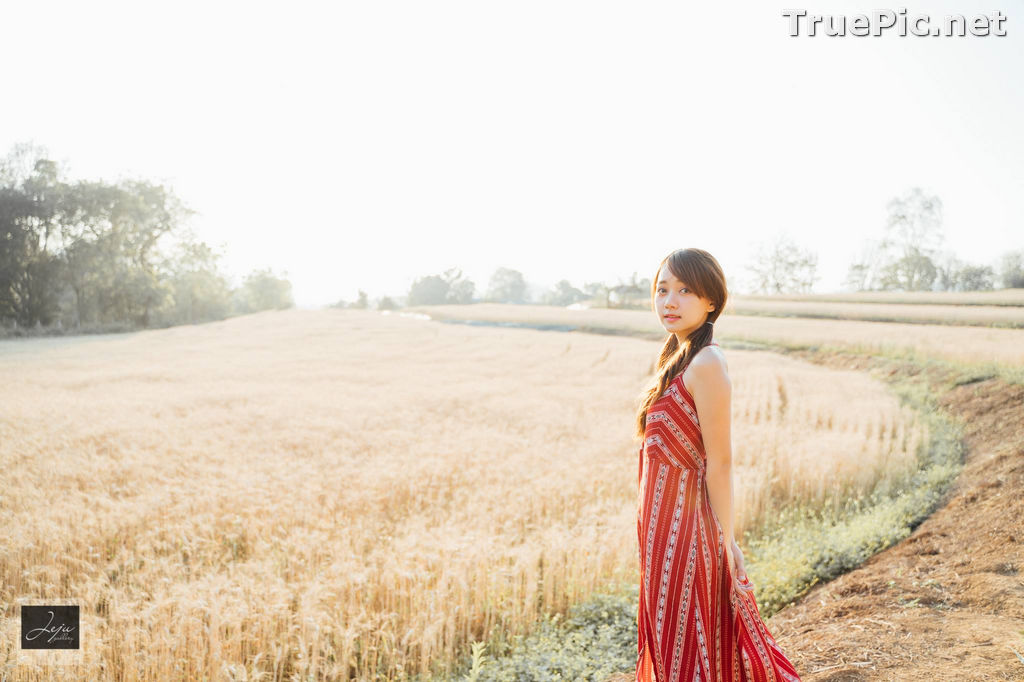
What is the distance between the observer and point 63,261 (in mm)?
27828

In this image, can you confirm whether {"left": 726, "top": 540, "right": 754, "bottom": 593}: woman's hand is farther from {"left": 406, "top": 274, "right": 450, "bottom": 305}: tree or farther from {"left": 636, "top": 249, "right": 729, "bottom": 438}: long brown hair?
{"left": 406, "top": 274, "right": 450, "bottom": 305}: tree

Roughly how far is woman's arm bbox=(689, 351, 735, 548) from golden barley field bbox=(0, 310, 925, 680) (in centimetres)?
306

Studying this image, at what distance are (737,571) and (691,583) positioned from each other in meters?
0.28

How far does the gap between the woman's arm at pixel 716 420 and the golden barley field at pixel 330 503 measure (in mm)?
3063

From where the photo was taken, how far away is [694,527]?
2.54m

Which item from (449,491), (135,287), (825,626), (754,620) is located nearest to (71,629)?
(449,491)

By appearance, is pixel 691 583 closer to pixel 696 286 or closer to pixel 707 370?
pixel 707 370

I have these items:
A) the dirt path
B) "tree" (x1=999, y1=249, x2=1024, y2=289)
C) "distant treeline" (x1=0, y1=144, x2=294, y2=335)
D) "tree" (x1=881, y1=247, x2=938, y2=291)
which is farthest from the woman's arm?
"tree" (x1=881, y1=247, x2=938, y2=291)

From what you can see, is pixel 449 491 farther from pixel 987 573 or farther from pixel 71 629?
pixel 987 573

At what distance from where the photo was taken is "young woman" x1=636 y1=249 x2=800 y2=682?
2.45 m

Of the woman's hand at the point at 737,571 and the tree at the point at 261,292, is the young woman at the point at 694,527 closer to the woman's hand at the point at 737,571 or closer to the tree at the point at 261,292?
the woman's hand at the point at 737,571

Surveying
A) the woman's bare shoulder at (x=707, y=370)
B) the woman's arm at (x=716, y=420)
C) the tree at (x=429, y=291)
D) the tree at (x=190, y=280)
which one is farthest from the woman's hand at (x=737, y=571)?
the tree at (x=429, y=291)

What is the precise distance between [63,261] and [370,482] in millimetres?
32000

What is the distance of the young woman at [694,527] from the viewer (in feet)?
8.03
